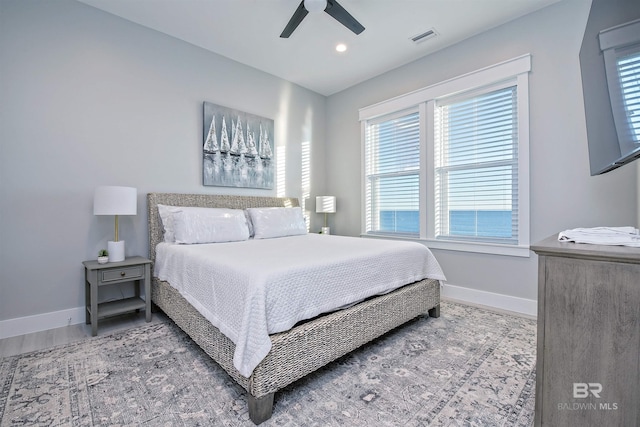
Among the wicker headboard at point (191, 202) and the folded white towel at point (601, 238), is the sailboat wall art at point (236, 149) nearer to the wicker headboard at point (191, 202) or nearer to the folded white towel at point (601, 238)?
the wicker headboard at point (191, 202)

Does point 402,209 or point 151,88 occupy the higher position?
point 151,88

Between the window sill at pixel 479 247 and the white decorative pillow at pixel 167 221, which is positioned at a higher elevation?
the white decorative pillow at pixel 167 221

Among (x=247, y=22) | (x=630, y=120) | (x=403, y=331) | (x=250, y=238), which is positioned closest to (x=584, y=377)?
(x=630, y=120)

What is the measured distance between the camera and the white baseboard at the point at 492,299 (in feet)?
8.95

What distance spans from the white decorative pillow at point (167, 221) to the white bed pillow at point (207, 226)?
0.08m

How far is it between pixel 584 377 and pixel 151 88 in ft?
12.6

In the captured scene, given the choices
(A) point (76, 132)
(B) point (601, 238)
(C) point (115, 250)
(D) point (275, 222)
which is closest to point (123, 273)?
(C) point (115, 250)

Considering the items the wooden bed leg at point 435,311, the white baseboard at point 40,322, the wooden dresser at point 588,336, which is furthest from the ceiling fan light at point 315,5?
the white baseboard at point 40,322

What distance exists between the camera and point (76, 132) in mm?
2555

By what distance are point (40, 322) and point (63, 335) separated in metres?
0.29

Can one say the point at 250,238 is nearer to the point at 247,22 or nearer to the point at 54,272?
the point at 54,272

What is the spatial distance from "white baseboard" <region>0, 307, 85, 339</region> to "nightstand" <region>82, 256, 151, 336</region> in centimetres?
12

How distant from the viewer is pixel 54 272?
2479 millimetres

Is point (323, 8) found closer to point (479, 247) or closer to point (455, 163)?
point (455, 163)
